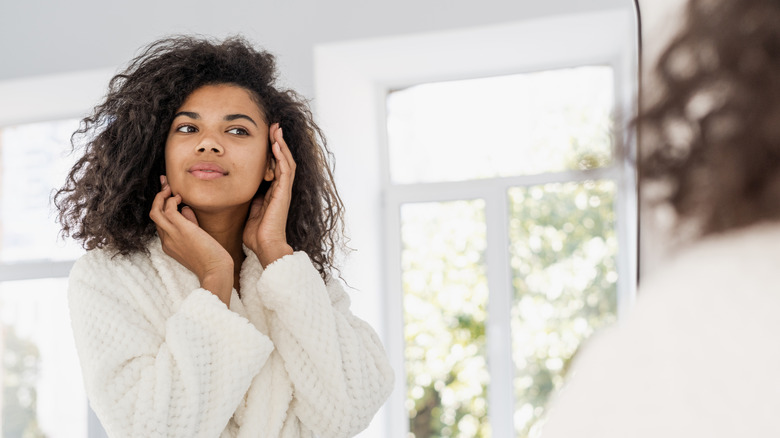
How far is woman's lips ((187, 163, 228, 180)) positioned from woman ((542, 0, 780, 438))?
1198 mm

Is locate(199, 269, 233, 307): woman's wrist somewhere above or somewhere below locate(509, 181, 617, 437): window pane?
above

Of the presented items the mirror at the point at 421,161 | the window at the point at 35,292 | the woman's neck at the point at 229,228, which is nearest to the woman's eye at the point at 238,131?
the woman's neck at the point at 229,228

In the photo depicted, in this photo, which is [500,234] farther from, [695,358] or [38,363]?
[695,358]

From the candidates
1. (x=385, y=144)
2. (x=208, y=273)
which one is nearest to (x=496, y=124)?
(x=385, y=144)

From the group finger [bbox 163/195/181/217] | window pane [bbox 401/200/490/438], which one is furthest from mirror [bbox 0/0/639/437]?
finger [bbox 163/195/181/217]

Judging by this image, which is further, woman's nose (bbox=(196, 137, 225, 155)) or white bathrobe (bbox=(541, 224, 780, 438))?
woman's nose (bbox=(196, 137, 225, 155))

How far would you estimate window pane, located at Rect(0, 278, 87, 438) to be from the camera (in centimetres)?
281

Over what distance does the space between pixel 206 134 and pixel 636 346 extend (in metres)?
1.25

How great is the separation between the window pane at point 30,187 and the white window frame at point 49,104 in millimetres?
36

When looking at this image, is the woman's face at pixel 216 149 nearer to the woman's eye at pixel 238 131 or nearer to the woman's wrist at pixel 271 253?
the woman's eye at pixel 238 131

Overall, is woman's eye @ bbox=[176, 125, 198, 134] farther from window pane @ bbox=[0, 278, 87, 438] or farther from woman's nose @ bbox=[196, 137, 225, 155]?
window pane @ bbox=[0, 278, 87, 438]

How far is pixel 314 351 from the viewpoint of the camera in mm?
1300

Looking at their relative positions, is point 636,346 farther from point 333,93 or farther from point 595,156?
point 333,93

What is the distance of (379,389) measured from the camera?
1.41 m
